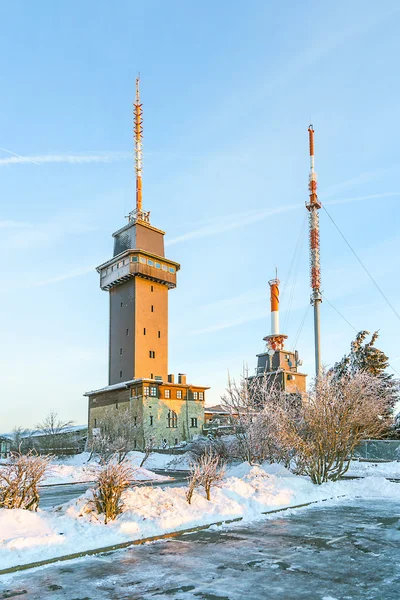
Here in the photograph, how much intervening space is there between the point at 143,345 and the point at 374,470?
37681 mm

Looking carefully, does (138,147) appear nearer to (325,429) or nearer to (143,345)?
(143,345)

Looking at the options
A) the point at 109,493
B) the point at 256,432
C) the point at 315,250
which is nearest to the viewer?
the point at 109,493

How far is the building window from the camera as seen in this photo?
62938mm

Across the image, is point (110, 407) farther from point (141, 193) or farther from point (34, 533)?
point (34, 533)

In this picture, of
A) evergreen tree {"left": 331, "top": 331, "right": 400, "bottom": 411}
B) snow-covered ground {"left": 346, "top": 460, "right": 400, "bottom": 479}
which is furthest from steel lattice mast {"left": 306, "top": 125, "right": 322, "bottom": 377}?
snow-covered ground {"left": 346, "top": 460, "right": 400, "bottom": 479}

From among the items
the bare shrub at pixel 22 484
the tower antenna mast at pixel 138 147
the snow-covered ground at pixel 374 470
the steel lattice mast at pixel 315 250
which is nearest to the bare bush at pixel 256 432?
the snow-covered ground at pixel 374 470

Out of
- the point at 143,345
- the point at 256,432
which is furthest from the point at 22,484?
the point at 143,345

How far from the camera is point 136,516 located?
41.7 feet

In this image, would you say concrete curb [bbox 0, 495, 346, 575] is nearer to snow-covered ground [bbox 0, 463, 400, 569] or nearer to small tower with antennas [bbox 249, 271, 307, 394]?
snow-covered ground [bbox 0, 463, 400, 569]

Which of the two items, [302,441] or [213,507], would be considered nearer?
[213,507]

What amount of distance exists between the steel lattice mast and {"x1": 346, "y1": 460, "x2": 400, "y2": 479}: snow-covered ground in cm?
1254

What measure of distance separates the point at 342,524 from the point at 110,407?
5399 centimetres

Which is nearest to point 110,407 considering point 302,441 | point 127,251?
point 127,251

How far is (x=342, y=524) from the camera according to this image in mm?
13938
